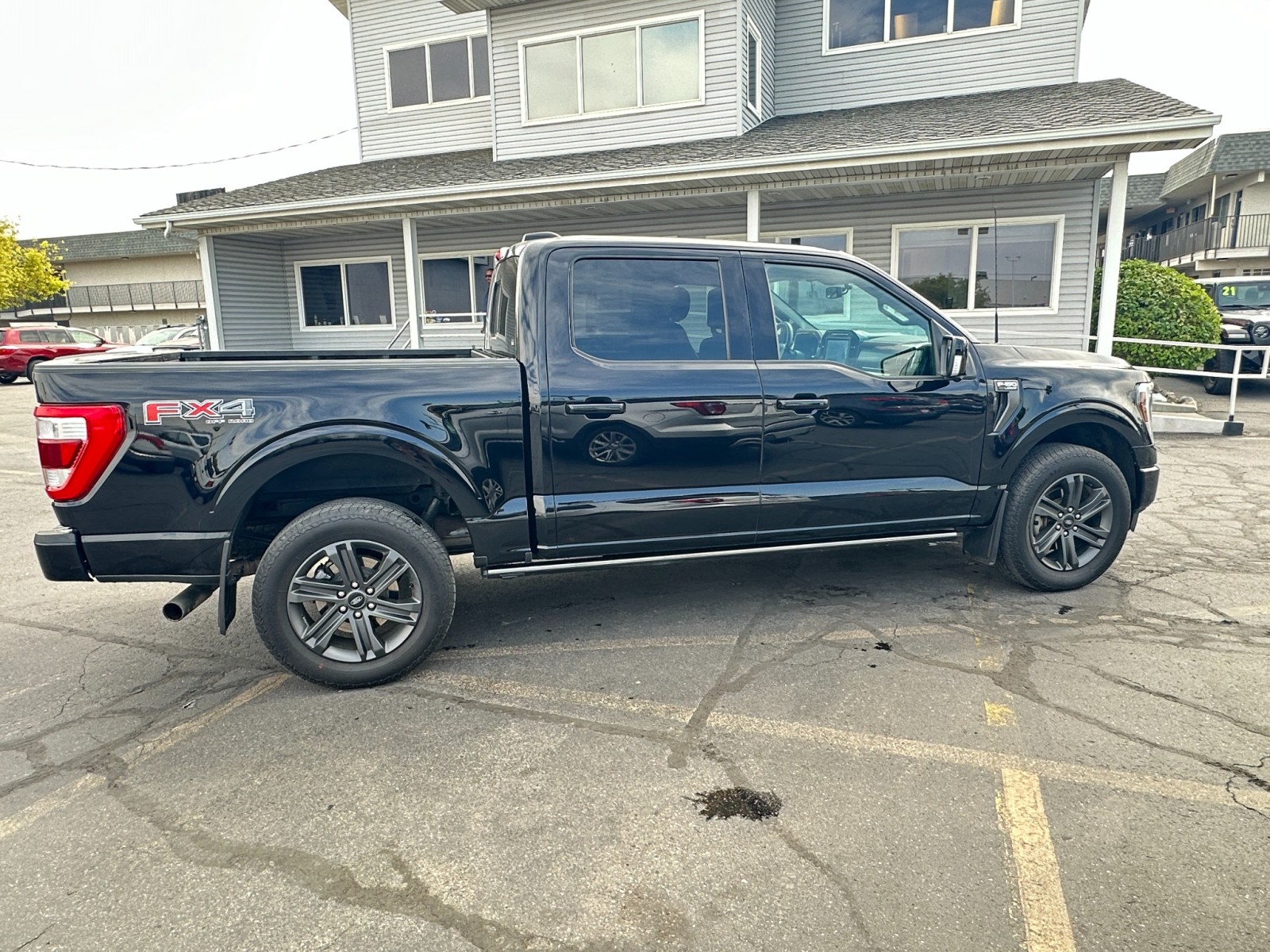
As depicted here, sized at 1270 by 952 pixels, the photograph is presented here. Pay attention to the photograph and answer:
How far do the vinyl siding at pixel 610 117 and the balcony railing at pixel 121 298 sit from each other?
30039 mm

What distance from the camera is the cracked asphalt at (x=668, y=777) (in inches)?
85.1

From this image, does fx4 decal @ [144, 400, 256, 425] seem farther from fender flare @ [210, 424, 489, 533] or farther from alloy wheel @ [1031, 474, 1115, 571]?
alloy wheel @ [1031, 474, 1115, 571]

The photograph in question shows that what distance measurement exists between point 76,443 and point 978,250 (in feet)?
41.6

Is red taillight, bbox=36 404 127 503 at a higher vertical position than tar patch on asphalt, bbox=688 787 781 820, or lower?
higher

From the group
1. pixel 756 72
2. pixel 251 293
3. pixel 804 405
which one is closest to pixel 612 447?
pixel 804 405

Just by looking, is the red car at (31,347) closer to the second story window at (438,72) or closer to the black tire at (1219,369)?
the second story window at (438,72)

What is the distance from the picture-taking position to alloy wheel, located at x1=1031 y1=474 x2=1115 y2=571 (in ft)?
14.8

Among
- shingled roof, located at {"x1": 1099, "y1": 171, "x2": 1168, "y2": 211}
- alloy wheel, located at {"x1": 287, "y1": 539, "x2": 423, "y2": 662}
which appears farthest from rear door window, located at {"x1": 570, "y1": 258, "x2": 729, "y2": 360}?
shingled roof, located at {"x1": 1099, "y1": 171, "x2": 1168, "y2": 211}

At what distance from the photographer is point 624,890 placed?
2.26 m

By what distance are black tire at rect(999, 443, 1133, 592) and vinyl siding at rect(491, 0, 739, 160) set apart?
1017cm

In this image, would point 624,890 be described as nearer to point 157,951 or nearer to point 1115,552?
point 157,951

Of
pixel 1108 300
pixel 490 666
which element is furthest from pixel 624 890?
pixel 1108 300

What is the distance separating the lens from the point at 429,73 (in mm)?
15930

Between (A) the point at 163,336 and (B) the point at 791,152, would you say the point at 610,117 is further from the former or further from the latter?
(A) the point at 163,336
